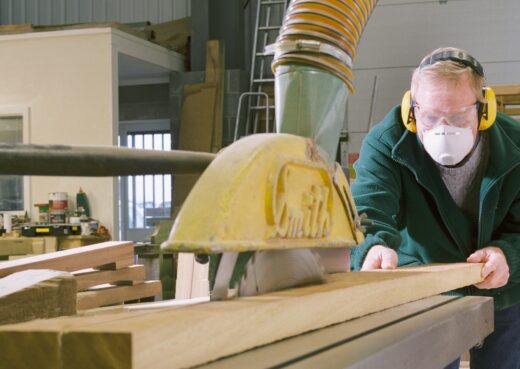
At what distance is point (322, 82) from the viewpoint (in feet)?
4.57

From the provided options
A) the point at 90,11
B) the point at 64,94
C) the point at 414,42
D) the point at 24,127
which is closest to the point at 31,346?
the point at 414,42

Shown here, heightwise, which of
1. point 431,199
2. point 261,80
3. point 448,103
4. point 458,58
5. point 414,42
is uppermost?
point 414,42

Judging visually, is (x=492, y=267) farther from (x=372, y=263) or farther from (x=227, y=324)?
(x=227, y=324)

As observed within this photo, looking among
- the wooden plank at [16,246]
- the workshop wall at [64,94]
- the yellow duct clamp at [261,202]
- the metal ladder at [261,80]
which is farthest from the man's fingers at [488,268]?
the metal ladder at [261,80]

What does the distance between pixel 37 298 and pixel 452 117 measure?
1.37 meters

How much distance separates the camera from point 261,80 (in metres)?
8.13

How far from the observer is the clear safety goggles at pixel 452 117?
2.08 m

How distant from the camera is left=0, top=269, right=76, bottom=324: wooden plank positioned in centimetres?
108

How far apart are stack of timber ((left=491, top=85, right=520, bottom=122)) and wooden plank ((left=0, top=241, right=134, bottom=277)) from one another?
364cm

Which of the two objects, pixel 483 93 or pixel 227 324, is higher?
pixel 483 93

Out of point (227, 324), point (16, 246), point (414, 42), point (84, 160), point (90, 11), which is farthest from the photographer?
point (90, 11)

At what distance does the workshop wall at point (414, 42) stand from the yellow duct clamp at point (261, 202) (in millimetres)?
5553

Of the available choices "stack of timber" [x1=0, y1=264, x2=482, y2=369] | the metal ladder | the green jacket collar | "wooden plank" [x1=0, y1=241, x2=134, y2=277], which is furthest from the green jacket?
the metal ladder

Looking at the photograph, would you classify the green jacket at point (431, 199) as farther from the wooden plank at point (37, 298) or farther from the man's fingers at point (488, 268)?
the wooden plank at point (37, 298)
